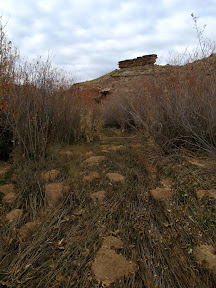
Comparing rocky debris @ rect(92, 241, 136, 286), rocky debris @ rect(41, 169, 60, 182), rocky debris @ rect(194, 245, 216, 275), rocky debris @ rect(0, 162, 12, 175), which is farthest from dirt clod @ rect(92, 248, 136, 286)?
rocky debris @ rect(0, 162, 12, 175)

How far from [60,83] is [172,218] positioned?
12.6 ft

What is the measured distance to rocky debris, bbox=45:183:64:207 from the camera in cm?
193

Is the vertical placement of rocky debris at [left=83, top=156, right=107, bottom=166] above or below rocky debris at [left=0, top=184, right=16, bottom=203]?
above

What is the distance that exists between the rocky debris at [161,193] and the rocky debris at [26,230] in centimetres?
120

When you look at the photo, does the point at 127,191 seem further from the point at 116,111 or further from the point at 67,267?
the point at 116,111

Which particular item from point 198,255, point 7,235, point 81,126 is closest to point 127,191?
point 198,255

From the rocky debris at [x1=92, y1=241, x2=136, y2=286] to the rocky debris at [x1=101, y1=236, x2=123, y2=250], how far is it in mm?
43

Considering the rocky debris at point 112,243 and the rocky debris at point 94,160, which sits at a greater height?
the rocky debris at point 94,160

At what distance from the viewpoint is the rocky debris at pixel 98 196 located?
1944mm

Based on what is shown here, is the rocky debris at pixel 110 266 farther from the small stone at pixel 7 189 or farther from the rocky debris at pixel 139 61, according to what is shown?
the rocky debris at pixel 139 61

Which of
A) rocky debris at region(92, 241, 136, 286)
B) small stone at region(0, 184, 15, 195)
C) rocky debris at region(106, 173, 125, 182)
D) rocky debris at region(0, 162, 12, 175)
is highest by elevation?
rocky debris at region(0, 162, 12, 175)

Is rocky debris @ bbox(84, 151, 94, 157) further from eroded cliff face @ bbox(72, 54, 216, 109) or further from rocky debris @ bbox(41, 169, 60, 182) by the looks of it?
eroded cliff face @ bbox(72, 54, 216, 109)

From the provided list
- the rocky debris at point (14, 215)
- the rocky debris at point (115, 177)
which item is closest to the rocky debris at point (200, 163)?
the rocky debris at point (115, 177)

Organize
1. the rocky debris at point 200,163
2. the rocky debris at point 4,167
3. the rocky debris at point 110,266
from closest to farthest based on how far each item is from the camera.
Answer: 1. the rocky debris at point 110,266
2. the rocky debris at point 200,163
3. the rocky debris at point 4,167
